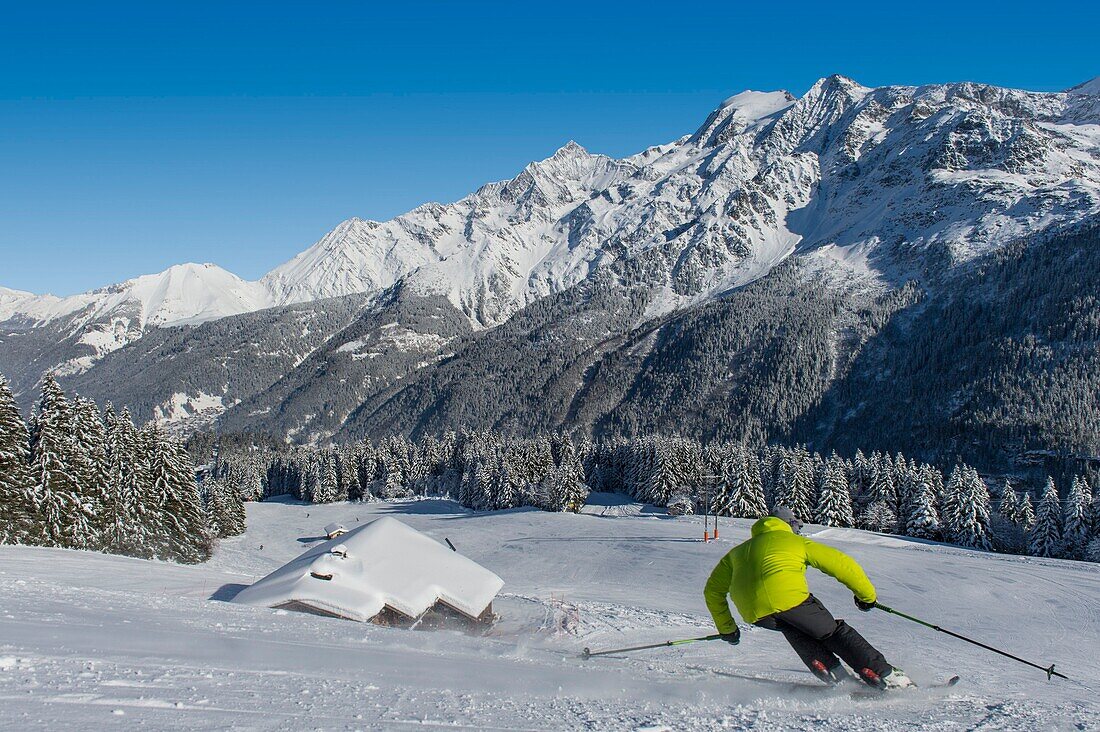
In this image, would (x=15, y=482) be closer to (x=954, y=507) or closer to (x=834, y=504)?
(x=834, y=504)

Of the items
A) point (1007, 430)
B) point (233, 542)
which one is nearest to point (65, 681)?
point (233, 542)

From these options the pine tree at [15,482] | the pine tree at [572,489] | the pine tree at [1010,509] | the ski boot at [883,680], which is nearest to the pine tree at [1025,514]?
the pine tree at [1010,509]

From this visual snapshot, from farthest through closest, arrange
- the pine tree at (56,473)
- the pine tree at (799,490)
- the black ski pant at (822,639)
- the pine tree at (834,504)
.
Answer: the pine tree at (799,490) < the pine tree at (834,504) < the pine tree at (56,473) < the black ski pant at (822,639)

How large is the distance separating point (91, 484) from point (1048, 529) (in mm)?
68837

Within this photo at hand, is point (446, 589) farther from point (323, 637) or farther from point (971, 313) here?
point (971, 313)

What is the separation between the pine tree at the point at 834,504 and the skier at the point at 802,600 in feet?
214

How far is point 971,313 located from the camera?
198500mm

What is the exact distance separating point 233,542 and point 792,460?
5898 centimetres

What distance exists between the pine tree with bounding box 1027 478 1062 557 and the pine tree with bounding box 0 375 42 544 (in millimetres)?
69511

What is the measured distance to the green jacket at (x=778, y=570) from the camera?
838 centimetres

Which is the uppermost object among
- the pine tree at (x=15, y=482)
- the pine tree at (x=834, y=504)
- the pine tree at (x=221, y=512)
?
the pine tree at (x=15, y=482)

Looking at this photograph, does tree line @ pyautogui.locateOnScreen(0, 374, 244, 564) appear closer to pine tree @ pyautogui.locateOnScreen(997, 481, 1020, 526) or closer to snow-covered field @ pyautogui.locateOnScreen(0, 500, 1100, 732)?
snow-covered field @ pyautogui.locateOnScreen(0, 500, 1100, 732)

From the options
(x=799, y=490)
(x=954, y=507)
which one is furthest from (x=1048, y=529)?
(x=799, y=490)

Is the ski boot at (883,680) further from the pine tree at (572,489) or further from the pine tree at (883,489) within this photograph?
the pine tree at (572,489)
